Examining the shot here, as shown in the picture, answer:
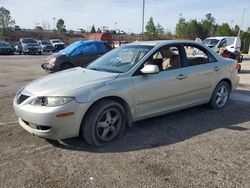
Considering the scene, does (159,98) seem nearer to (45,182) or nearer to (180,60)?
(180,60)

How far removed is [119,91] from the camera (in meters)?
4.47

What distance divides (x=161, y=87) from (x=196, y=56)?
1496 mm

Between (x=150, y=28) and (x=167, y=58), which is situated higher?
(x=167, y=58)

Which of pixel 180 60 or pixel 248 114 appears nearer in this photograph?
pixel 180 60

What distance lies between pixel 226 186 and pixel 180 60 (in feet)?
9.28

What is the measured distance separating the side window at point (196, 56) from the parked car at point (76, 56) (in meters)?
6.28

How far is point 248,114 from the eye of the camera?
20.3 ft

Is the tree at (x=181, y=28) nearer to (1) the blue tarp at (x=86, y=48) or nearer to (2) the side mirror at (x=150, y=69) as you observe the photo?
(1) the blue tarp at (x=86, y=48)

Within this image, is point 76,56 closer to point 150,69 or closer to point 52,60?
point 52,60

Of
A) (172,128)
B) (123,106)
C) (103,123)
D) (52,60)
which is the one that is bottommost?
(172,128)

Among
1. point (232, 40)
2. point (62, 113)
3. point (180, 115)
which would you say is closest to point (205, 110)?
point (180, 115)

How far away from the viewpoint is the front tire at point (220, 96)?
6324 millimetres

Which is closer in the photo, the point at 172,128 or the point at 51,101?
the point at 51,101

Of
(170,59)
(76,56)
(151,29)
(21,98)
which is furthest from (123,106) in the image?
(151,29)
